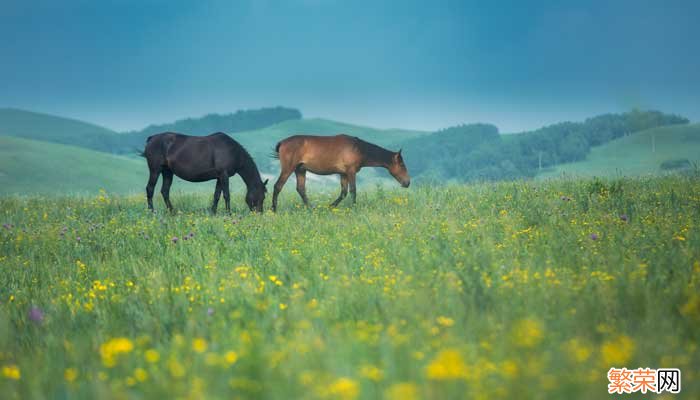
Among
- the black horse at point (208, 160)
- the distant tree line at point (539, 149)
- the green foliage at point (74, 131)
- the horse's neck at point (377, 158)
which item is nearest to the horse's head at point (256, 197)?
the black horse at point (208, 160)

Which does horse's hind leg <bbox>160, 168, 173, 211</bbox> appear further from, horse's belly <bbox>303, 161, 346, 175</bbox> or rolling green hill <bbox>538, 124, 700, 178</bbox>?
rolling green hill <bbox>538, 124, 700, 178</bbox>

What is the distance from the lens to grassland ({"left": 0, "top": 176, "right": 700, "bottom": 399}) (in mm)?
3195

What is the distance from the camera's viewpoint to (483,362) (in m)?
3.45

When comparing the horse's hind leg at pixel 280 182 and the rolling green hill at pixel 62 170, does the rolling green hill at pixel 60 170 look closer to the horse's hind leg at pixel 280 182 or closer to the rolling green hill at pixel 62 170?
the rolling green hill at pixel 62 170

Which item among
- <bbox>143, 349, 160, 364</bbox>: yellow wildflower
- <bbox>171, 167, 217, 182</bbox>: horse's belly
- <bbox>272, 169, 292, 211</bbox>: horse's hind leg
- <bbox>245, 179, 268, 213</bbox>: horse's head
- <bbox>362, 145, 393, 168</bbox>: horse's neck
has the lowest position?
<bbox>143, 349, 160, 364</bbox>: yellow wildflower

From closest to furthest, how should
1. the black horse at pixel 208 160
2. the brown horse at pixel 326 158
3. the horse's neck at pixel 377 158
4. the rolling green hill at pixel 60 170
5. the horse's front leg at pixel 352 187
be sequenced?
the black horse at pixel 208 160, the horse's front leg at pixel 352 187, the brown horse at pixel 326 158, the horse's neck at pixel 377 158, the rolling green hill at pixel 60 170

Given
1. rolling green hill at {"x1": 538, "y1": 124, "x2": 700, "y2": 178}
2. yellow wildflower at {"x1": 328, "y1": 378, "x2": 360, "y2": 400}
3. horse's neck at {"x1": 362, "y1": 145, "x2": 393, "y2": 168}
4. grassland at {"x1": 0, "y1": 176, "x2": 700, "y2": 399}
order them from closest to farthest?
1. yellow wildflower at {"x1": 328, "y1": 378, "x2": 360, "y2": 400}
2. grassland at {"x1": 0, "y1": 176, "x2": 700, "y2": 399}
3. horse's neck at {"x1": 362, "y1": 145, "x2": 393, "y2": 168}
4. rolling green hill at {"x1": 538, "y1": 124, "x2": 700, "y2": 178}

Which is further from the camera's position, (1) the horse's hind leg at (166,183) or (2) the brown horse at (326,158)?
(2) the brown horse at (326,158)

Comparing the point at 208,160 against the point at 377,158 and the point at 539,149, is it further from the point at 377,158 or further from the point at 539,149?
the point at 539,149

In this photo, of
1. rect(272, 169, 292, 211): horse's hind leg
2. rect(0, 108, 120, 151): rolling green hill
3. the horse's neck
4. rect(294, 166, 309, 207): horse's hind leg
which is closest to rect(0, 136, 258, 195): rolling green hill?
rect(294, 166, 309, 207): horse's hind leg

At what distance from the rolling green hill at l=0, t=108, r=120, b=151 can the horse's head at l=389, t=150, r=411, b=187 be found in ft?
469

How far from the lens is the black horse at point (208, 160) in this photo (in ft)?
46.2

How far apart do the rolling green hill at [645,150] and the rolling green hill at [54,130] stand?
121968 mm

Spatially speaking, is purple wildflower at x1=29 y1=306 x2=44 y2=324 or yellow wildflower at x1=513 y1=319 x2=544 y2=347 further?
purple wildflower at x1=29 y1=306 x2=44 y2=324
